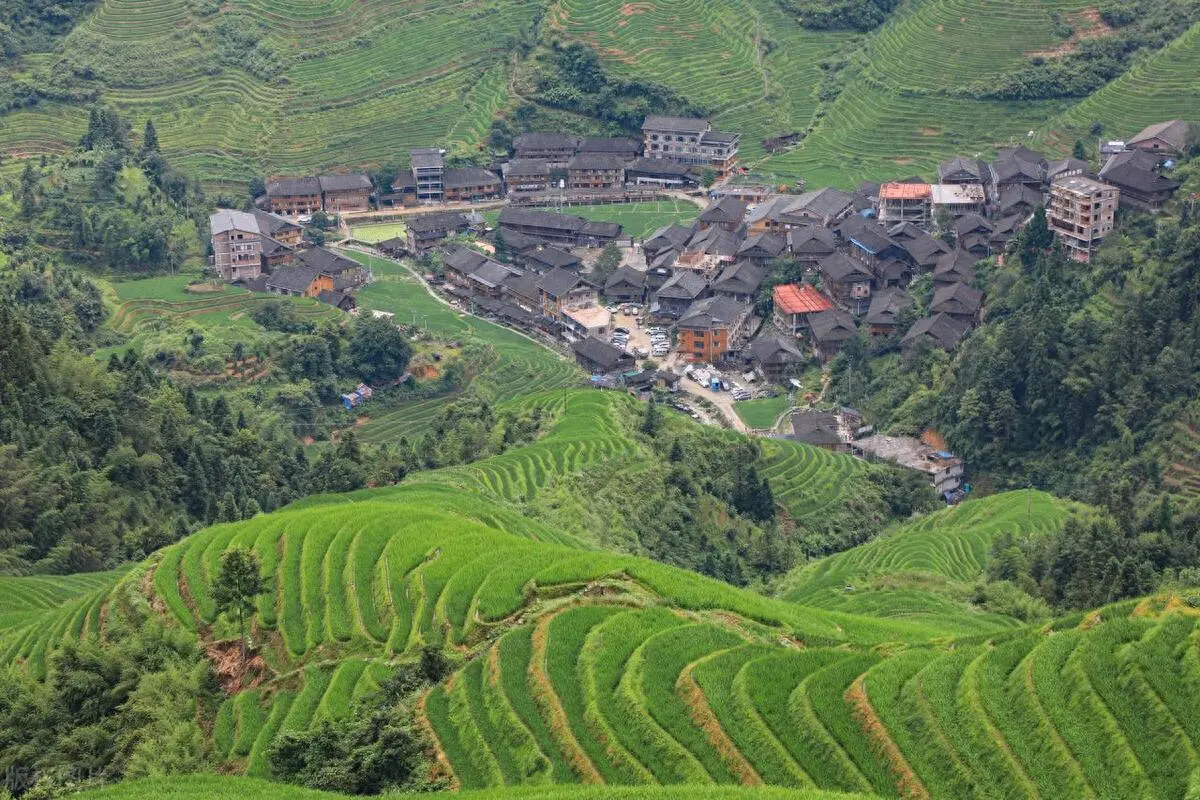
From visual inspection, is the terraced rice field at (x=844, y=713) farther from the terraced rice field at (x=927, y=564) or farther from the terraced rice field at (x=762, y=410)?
the terraced rice field at (x=762, y=410)

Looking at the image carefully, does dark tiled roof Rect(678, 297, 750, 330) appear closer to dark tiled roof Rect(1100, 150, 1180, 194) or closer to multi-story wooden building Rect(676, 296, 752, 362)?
multi-story wooden building Rect(676, 296, 752, 362)

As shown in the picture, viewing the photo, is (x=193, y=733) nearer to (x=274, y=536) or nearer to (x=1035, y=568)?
(x=274, y=536)

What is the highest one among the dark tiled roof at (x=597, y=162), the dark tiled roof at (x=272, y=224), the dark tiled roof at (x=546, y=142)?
the dark tiled roof at (x=546, y=142)

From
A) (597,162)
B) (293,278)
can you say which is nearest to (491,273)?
(293,278)

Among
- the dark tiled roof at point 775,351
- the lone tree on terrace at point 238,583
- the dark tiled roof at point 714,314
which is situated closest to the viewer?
the lone tree on terrace at point 238,583

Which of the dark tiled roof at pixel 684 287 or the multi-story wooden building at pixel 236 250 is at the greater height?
the multi-story wooden building at pixel 236 250

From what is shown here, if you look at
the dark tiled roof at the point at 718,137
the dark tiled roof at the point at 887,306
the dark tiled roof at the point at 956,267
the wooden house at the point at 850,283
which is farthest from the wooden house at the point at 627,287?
the dark tiled roof at the point at 718,137

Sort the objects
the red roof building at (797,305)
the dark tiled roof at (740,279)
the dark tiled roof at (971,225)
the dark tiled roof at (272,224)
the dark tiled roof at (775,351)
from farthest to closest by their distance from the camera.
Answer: the dark tiled roof at (272,224) → the dark tiled roof at (740,279) → the dark tiled roof at (971,225) → the red roof building at (797,305) → the dark tiled roof at (775,351)

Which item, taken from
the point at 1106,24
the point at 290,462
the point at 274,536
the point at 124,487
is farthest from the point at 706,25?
the point at 274,536
